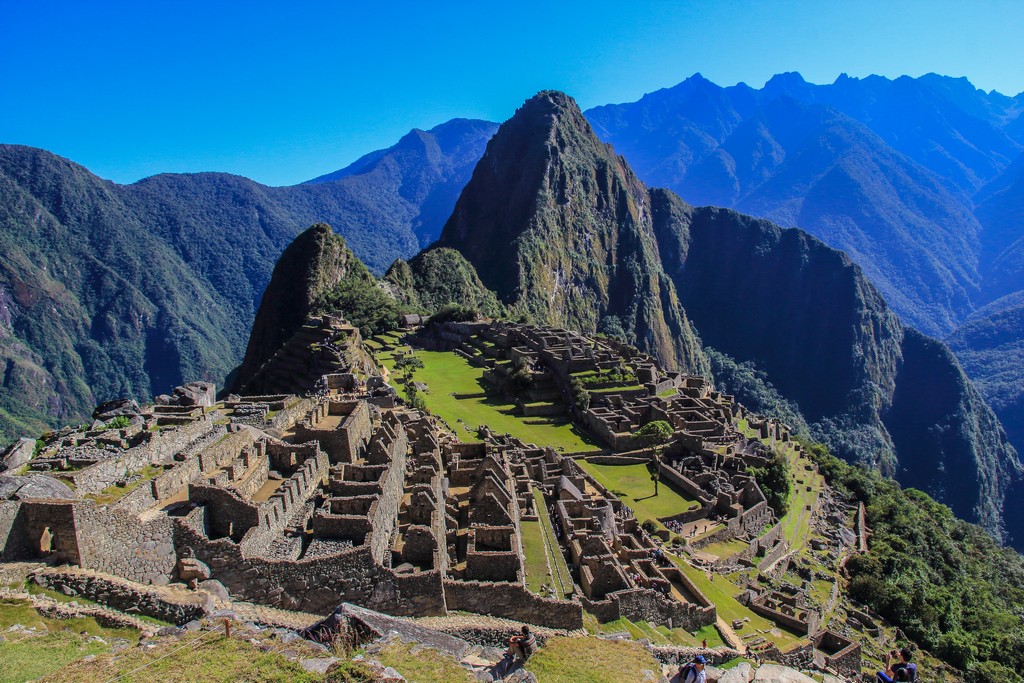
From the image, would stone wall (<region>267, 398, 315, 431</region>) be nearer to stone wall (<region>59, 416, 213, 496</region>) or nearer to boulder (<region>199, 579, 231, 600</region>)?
stone wall (<region>59, 416, 213, 496</region>)

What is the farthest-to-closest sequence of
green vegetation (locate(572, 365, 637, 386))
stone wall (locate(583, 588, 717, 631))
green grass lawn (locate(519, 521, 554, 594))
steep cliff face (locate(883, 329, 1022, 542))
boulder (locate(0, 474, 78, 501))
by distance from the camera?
1. steep cliff face (locate(883, 329, 1022, 542))
2. green vegetation (locate(572, 365, 637, 386))
3. stone wall (locate(583, 588, 717, 631))
4. green grass lawn (locate(519, 521, 554, 594))
5. boulder (locate(0, 474, 78, 501))

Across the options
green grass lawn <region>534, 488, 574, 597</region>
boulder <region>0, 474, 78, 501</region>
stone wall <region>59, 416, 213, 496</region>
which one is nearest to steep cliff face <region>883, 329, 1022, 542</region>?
green grass lawn <region>534, 488, 574, 597</region>

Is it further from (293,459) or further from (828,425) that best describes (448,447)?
(828,425)

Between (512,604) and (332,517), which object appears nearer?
(332,517)

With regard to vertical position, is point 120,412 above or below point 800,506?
above

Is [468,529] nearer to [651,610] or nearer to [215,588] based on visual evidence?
[651,610]

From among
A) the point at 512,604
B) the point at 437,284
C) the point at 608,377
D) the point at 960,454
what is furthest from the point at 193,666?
the point at 960,454

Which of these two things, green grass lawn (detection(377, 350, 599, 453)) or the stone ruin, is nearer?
the stone ruin
